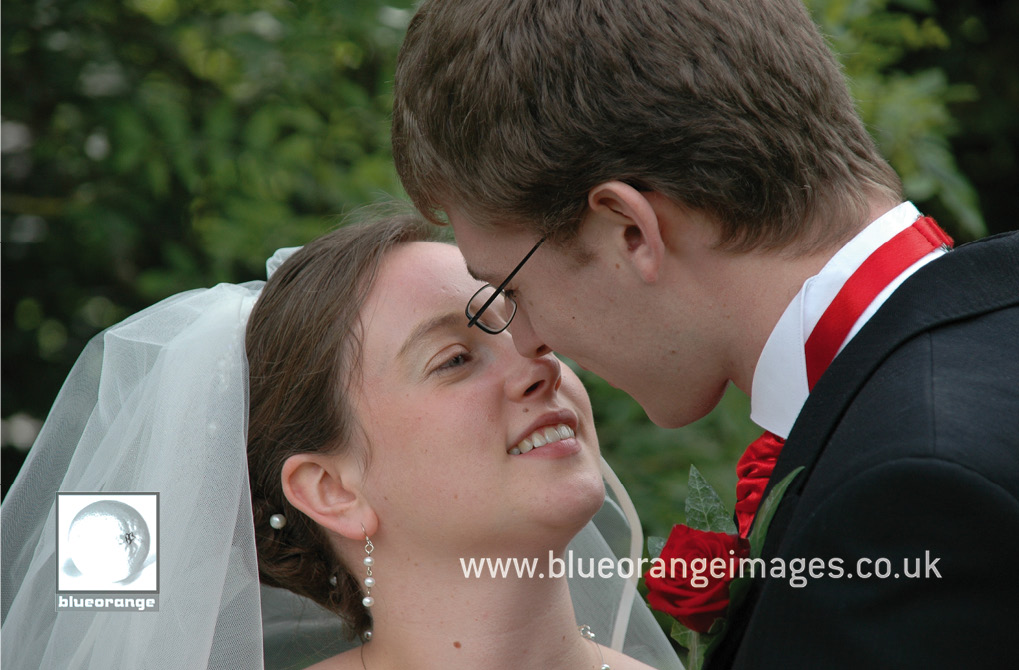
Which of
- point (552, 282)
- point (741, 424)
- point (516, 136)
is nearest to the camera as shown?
point (516, 136)

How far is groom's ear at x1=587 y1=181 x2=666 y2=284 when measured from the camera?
179 centimetres

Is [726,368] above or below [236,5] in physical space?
above

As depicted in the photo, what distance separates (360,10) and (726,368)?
1992 mm

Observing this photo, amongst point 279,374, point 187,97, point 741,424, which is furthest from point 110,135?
point 741,424

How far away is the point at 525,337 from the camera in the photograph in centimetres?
220

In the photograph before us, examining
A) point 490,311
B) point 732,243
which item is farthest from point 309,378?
point 732,243

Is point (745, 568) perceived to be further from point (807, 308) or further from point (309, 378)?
point (309, 378)

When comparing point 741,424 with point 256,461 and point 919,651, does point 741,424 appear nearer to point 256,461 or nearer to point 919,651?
point 256,461

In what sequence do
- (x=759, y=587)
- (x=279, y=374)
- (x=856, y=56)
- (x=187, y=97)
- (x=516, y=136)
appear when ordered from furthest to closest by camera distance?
(x=187, y=97) < (x=856, y=56) < (x=279, y=374) < (x=516, y=136) < (x=759, y=587)

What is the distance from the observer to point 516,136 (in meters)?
1.86

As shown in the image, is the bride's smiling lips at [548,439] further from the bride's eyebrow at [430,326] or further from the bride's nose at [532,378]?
the bride's eyebrow at [430,326]

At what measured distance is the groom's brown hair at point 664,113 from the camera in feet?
5.88

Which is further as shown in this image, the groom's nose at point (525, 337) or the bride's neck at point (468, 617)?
the bride's neck at point (468, 617)

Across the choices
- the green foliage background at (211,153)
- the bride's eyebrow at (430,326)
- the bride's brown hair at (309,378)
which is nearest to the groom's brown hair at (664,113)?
the bride's eyebrow at (430,326)
